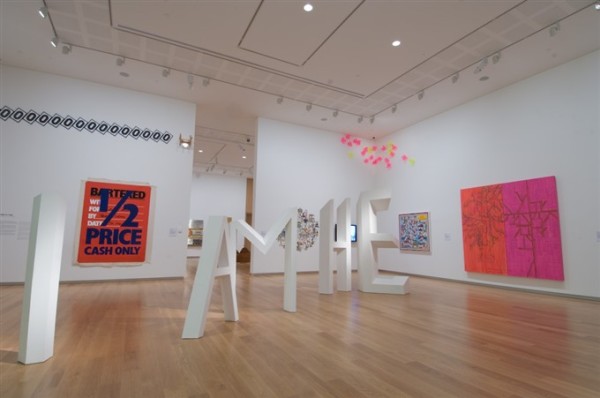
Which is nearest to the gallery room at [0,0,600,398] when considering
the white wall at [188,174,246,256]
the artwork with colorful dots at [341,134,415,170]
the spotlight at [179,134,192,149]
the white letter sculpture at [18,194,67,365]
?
the white letter sculpture at [18,194,67,365]

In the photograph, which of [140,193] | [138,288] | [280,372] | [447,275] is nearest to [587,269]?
[447,275]

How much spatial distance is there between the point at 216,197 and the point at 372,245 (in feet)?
34.5

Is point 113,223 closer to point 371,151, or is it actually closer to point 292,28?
point 292,28

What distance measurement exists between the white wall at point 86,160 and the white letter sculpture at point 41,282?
485 cm

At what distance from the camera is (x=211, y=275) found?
3.05 meters

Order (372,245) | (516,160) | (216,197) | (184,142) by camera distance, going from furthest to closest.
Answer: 1. (216,197)
2. (184,142)
3. (516,160)
4. (372,245)

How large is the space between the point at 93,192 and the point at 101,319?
413 centimetres

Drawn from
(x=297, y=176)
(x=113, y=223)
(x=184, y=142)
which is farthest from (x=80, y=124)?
(x=297, y=176)

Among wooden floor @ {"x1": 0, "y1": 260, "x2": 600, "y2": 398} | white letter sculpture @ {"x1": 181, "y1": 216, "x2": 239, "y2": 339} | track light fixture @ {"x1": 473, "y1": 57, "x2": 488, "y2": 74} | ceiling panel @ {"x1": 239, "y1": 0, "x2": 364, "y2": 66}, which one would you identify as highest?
ceiling panel @ {"x1": 239, "y1": 0, "x2": 364, "y2": 66}

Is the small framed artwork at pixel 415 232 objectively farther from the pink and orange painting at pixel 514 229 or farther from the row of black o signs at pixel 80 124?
the row of black o signs at pixel 80 124

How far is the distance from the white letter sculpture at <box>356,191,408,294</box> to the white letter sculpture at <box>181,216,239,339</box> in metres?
3.06

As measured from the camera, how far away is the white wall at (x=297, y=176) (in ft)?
28.0

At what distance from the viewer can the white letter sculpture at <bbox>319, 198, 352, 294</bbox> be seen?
5570mm

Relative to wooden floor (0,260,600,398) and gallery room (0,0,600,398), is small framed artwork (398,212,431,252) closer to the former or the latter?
gallery room (0,0,600,398)
